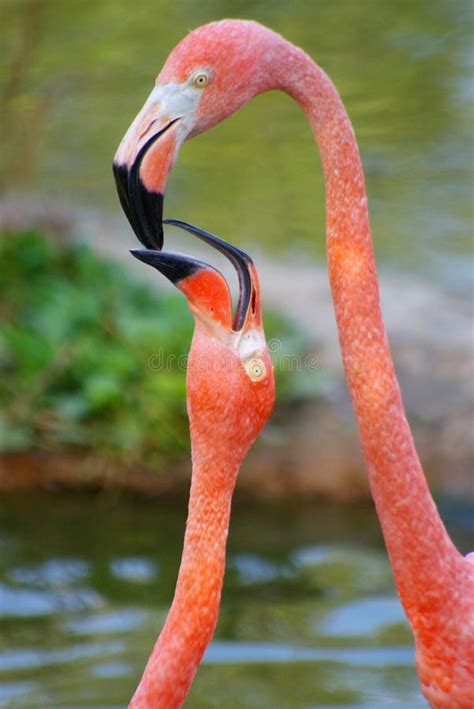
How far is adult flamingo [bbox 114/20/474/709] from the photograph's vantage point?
2086mm

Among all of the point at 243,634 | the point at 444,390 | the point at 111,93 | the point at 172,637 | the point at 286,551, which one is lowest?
the point at 172,637

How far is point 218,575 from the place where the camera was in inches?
81.3

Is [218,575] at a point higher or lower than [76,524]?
lower

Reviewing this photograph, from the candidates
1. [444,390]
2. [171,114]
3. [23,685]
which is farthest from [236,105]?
[444,390]

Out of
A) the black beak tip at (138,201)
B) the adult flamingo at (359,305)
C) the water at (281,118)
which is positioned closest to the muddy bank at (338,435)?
the water at (281,118)

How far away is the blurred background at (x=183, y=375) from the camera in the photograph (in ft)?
11.8

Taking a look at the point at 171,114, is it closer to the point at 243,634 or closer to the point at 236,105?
the point at 236,105

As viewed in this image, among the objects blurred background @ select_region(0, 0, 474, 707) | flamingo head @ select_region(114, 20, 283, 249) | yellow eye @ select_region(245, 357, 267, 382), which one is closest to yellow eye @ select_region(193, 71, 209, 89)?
flamingo head @ select_region(114, 20, 283, 249)

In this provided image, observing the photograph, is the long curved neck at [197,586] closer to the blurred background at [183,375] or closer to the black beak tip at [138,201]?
the black beak tip at [138,201]

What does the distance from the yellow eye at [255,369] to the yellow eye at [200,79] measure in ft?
1.47

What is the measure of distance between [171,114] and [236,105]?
5.2 inches

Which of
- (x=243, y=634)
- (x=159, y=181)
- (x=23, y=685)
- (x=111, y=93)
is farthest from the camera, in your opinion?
(x=111, y=93)

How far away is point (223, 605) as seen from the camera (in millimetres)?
3854

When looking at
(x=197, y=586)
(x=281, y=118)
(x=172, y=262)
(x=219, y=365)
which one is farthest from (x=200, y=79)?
(x=281, y=118)
